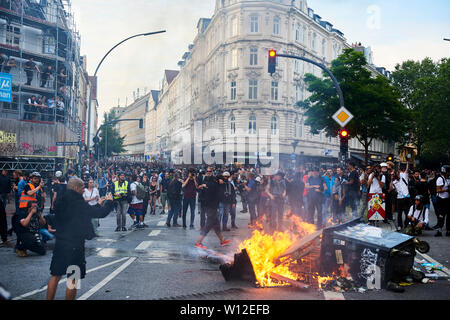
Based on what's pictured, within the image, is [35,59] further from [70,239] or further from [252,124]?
[70,239]

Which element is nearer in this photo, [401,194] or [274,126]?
[401,194]

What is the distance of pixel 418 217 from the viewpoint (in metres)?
11.8

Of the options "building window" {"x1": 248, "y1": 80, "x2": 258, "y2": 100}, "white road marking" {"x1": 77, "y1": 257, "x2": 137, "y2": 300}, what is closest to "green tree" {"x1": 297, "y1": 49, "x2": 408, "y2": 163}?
"building window" {"x1": 248, "y1": 80, "x2": 258, "y2": 100}

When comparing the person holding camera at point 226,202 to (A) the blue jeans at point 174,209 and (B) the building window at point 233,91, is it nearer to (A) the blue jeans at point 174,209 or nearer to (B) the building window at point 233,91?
(A) the blue jeans at point 174,209

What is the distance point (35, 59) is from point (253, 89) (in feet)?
70.3

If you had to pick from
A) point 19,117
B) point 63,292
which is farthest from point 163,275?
point 19,117

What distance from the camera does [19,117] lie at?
27000 millimetres

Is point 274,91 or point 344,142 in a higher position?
point 274,91

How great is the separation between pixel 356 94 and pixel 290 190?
62.1ft

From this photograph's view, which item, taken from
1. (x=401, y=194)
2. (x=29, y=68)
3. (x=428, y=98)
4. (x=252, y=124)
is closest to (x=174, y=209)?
(x=401, y=194)

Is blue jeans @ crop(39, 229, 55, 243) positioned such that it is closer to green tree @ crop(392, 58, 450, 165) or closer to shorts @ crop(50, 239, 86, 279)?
shorts @ crop(50, 239, 86, 279)

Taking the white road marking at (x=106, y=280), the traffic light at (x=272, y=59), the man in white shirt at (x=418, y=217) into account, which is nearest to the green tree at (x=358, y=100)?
the traffic light at (x=272, y=59)

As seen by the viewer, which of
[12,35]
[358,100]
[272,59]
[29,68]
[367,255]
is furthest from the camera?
[358,100]

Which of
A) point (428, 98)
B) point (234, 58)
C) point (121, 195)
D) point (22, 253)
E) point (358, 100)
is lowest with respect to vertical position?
point (22, 253)
